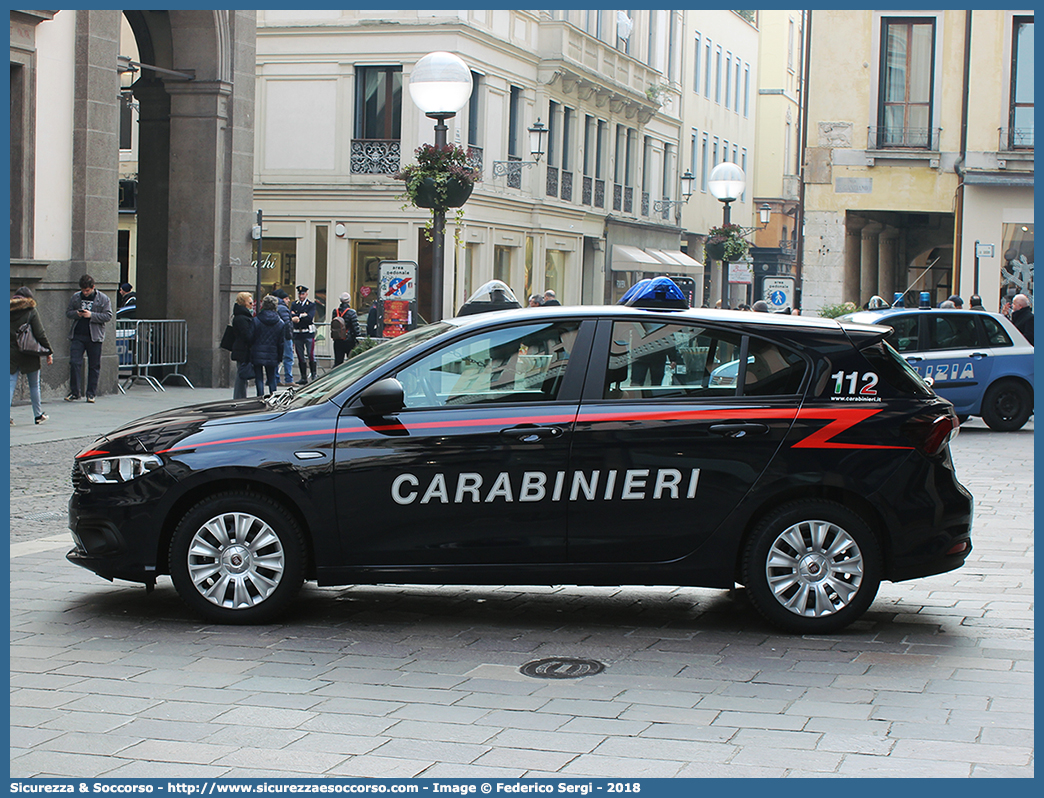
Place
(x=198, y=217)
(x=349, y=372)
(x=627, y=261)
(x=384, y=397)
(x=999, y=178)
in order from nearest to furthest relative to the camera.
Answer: (x=384, y=397), (x=349, y=372), (x=198, y=217), (x=999, y=178), (x=627, y=261)

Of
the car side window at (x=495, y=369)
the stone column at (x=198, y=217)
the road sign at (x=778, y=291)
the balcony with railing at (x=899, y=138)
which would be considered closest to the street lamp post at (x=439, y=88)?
the car side window at (x=495, y=369)

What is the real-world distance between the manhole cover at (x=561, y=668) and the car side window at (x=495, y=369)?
129 cm

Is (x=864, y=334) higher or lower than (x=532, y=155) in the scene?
lower

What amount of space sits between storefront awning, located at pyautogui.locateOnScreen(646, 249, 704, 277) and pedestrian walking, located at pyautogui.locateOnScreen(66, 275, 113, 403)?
32.0 meters

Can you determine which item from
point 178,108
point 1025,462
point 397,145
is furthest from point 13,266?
point 397,145

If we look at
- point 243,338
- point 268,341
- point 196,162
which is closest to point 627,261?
point 196,162

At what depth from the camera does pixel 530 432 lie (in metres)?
6.57

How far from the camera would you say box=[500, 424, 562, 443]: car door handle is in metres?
6.56

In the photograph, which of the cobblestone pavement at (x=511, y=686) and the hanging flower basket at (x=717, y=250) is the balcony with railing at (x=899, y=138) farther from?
the cobblestone pavement at (x=511, y=686)

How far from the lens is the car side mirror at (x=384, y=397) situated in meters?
6.48

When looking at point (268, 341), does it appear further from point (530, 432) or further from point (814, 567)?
point (814, 567)

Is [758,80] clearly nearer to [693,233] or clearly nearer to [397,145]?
[693,233]

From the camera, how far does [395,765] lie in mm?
4633

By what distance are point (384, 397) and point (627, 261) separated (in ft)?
136
